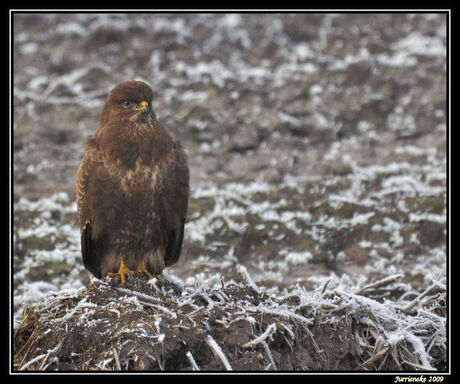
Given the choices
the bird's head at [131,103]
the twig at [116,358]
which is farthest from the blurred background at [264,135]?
the twig at [116,358]

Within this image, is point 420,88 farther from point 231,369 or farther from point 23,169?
point 231,369

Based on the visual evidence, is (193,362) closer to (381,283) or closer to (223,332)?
(223,332)

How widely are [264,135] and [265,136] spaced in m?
0.02

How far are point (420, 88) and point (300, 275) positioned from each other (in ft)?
15.3

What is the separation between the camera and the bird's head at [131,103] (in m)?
5.59

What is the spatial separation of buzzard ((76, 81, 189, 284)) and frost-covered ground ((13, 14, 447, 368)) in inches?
42.6

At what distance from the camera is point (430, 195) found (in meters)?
8.16

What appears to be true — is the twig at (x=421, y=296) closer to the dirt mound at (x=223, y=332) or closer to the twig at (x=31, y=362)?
the dirt mound at (x=223, y=332)

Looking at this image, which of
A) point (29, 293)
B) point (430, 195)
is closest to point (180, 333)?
point (29, 293)

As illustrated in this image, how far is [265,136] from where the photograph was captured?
9867mm

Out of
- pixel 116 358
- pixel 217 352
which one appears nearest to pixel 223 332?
pixel 217 352

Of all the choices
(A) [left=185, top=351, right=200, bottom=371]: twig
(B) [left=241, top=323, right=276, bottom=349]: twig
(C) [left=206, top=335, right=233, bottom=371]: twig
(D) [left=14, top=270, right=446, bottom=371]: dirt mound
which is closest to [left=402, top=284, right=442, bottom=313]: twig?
(D) [left=14, top=270, right=446, bottom=371]: dirt mound

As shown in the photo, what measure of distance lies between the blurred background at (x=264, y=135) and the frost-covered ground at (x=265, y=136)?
0.02 m

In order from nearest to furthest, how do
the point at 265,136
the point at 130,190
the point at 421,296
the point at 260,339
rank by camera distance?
the point at 260,339 → the point at 421,296 → the point at 130,190 → the point at 265,136
